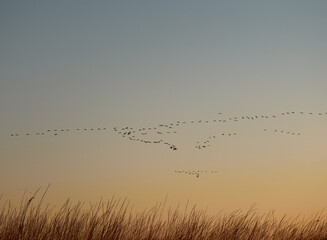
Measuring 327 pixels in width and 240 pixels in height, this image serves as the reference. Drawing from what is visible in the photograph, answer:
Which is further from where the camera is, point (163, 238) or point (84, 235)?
point (163, 238)

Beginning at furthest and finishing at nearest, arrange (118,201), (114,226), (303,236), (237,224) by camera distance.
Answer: (303,236) → (237,224) → (118,201) → (114,226)

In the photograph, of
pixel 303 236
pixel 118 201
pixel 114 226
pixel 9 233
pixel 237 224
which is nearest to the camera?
pixel 9 233

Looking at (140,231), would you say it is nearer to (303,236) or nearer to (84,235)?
(84,235)

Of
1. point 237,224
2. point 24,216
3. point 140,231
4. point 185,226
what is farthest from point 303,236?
point 24,216

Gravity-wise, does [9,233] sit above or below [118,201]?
below

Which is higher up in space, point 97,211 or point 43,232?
point 97,211

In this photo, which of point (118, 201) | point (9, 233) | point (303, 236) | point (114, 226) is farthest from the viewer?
point (303, 236)

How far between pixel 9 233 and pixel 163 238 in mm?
3187

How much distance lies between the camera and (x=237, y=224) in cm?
1147

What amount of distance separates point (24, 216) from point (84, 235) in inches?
45.6

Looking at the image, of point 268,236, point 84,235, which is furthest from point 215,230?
point 84,235

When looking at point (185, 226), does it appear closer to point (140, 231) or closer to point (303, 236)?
point (140, 231)

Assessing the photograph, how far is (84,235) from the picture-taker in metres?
9.74

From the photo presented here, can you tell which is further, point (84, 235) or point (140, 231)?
point (140, 231)
